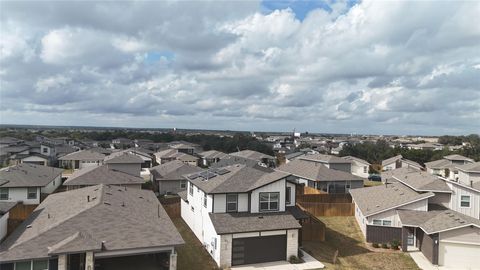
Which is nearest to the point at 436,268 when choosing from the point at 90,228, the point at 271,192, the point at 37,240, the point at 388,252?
the point at 388,252

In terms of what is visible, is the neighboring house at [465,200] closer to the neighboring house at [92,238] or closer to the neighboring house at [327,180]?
the neighboring house at [327,180]

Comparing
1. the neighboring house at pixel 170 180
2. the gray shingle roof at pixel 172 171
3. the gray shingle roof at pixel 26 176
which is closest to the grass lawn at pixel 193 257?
the neighboring house at pixel 170 180

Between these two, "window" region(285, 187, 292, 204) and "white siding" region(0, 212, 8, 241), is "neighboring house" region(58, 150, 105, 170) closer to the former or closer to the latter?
"white siding" region(0, 212, 8, 241)

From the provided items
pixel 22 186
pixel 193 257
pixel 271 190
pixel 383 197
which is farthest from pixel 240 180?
pixel 22 186

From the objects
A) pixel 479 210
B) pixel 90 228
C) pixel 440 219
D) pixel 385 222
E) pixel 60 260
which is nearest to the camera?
pixel 60 260

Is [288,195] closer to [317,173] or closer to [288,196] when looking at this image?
[288,196]

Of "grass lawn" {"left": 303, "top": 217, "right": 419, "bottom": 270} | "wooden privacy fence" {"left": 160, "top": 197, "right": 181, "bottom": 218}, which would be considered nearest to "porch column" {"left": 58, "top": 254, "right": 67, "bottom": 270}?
"grass lawn" {"left": 303, "top": 217, "right": 419, "bottom": 270}

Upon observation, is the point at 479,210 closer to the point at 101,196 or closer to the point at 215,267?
the point at 215,267
